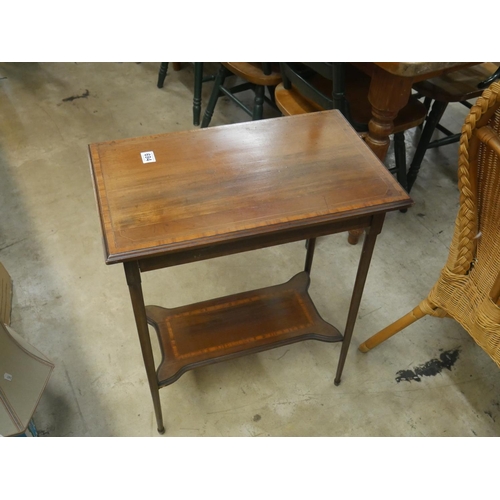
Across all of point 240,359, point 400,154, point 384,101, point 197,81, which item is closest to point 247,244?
point 240,359

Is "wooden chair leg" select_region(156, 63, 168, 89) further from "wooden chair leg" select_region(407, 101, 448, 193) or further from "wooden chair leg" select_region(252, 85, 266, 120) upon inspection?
"wooden chair leg" select_region(407, 101, 448, 193)

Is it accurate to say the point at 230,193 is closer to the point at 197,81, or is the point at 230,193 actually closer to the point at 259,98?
the point at 259,98

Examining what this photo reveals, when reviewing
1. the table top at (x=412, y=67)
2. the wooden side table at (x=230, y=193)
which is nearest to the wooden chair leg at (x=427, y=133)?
the table top at (x=412, y=67)

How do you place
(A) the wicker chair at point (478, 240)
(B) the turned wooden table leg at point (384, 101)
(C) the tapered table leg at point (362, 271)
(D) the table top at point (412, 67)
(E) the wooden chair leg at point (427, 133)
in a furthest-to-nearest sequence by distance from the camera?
1. (E) the wooden chair leg at point (427, 133)
2. (B) the turned wooden table leg at point (384, 101)
3. (D) the table top at point (412, 67)
4. (C) the tapered table leg at point (362, 271)
5. (A) the wicker chair at point (478, 240)

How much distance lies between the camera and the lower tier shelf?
4.47ft

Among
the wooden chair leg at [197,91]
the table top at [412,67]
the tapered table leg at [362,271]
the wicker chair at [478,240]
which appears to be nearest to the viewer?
the wicker chair at [478,240]

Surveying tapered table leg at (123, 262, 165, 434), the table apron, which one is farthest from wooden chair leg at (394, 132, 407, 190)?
tapered table leg at (123, 262, 165, 434)

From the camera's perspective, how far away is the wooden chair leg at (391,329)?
1.40 m

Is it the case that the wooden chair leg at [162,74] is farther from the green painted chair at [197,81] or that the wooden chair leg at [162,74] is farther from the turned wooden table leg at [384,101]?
the turned wooden table leg at [384,101]

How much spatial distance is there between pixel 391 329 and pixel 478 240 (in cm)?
45

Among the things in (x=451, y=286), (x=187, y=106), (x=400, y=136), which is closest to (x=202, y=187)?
(x=451, y=286)

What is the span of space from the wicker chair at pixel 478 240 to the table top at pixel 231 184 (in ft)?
0.54

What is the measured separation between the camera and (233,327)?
1.45 m

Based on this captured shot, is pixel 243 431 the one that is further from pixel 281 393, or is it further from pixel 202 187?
pixel 202 187
